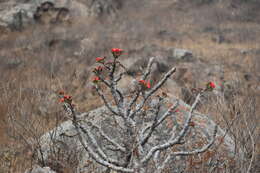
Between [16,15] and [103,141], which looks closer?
[103,141]

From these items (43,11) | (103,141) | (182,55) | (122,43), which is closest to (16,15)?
(43,11)

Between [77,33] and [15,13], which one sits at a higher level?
[15,13]

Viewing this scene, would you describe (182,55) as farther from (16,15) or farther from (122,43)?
(16,15)

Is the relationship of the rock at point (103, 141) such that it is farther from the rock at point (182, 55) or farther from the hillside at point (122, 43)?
the rock at point (182, 55)

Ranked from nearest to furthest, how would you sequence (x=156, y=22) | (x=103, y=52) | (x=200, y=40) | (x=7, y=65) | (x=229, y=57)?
(x=7, y=65) < (x=103, y=52) < (x=229, y=57) < (x=200, y=40) < (x=156, y=22)

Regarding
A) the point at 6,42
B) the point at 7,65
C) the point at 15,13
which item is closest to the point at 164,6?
the point at 15,13

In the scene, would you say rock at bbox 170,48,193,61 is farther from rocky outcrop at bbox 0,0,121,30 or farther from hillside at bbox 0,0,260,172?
rocky outcrop at bbox 0,0,121,30

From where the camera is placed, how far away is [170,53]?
410 inches

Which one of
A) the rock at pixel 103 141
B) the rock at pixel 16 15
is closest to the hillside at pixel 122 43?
the rock at pixel 16 15

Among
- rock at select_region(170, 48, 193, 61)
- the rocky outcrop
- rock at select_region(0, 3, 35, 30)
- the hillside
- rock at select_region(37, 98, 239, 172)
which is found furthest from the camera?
the rocky outcrop

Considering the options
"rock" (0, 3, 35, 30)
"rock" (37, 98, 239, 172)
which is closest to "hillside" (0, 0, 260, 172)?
"rock" (0, 3, 35, 30)

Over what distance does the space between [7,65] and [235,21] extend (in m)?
18.2

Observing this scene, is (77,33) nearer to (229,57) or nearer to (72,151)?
(229,57)

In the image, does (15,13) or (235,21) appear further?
(235,21)
